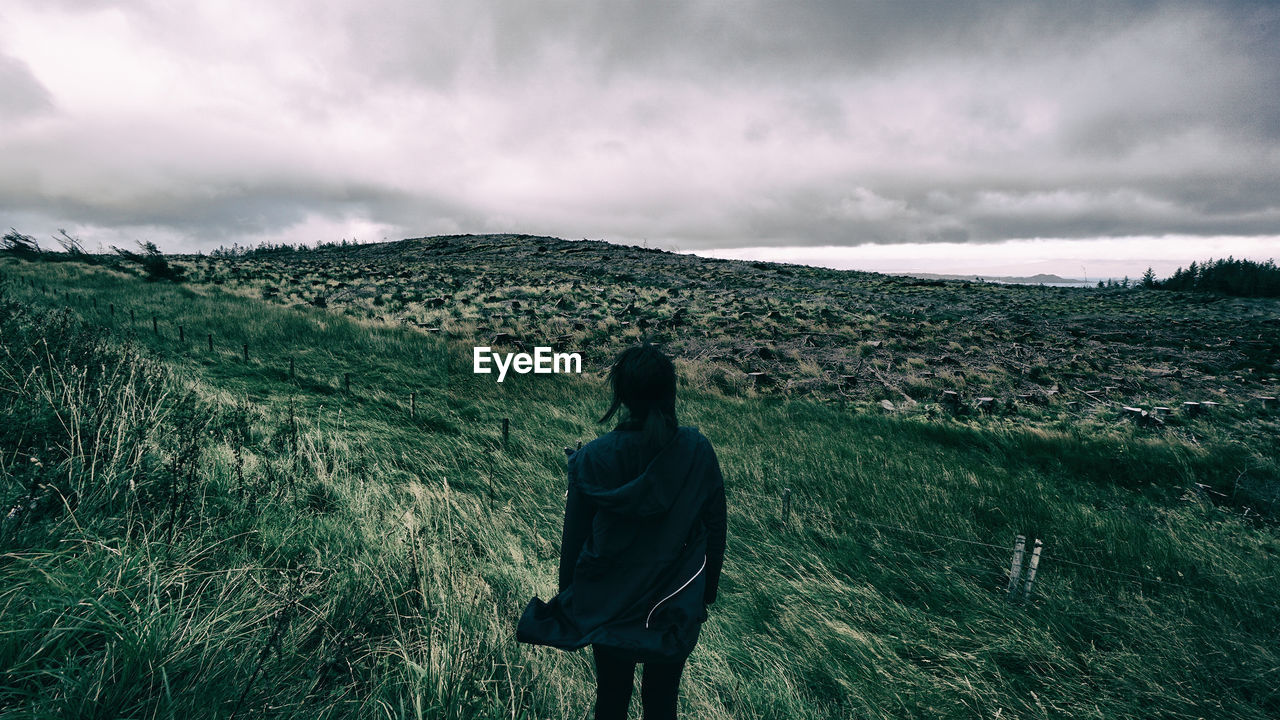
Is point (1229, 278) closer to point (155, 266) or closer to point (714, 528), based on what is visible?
point (714, 528)

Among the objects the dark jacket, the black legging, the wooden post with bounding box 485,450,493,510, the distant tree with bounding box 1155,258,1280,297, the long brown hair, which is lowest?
the wooden post with bounding box 485,450,493,510

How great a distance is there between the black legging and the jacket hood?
716 mm

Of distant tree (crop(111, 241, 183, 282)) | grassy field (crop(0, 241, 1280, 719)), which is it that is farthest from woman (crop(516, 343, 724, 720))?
distant tree (crop(111, 241, 183, 282))

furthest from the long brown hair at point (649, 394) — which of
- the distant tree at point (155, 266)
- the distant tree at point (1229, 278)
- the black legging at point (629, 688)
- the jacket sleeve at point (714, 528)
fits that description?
the distant tree at point (1229, 278)

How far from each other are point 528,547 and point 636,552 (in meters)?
3.44

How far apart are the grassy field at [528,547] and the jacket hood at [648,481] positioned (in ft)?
4.62

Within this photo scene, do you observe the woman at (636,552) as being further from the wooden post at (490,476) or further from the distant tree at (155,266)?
the distant tree at (155,266)

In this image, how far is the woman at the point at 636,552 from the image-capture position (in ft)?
6.53

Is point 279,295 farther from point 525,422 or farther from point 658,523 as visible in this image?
point 658,523

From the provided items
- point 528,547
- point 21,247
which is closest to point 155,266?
point 21,247

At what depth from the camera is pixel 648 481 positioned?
1.92 meters

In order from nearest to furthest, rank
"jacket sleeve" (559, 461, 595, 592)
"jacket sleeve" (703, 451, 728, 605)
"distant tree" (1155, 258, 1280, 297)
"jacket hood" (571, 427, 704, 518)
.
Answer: "jacket hood" (571, 427, 704, 518) < "jacket sleeve" (559, 461, 595, 592) < "jacket sleeve" (703, 451, 728, 605) < "distant tree" (1155, 258, 1280, 297)

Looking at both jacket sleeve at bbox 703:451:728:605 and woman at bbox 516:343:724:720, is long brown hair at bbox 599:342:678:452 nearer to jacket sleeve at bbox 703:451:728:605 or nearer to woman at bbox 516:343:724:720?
woman at bbox 516:343:724:720

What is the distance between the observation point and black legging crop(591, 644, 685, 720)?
2.09 meters
